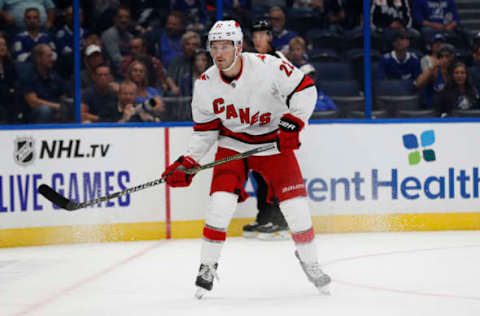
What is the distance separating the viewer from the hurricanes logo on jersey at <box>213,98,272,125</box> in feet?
10.5

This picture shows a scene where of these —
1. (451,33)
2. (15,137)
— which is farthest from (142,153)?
(451,33)

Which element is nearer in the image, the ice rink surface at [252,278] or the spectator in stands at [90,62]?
the ice rink surface at [252,278]

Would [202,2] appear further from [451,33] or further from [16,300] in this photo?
[16,300]

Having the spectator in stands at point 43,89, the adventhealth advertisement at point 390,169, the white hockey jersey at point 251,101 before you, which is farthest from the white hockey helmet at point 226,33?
the spectator in stands at point 43,89

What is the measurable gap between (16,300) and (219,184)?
1005mm

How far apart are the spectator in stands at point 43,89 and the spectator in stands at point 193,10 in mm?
1220

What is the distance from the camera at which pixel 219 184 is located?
3199 millimetres

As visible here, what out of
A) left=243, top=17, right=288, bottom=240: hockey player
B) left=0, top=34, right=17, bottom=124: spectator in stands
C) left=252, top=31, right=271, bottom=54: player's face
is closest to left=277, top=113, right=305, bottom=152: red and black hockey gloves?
left=252, top=31, right=271, bottom=54: player's face

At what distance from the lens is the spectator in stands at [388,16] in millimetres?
6734

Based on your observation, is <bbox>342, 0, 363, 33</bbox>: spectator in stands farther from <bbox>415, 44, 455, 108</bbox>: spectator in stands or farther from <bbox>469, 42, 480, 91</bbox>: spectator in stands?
<bbox>469, 42, 480, 91</bbox>: spectator in stands

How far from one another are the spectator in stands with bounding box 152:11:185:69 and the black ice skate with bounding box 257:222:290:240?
182 cm

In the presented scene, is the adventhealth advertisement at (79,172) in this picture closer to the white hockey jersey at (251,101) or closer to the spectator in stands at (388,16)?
the white hockey jersey at (251,101)

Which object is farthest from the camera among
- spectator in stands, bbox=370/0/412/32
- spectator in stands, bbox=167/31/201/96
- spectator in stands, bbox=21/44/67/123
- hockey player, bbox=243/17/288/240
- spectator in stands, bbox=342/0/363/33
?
spectator in stands, bbox=342/0/363/33

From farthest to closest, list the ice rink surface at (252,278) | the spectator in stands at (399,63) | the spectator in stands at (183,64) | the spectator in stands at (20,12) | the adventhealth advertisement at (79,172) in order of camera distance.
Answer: the spectator in stands at (399,63), the spectator in stands at (20,12), the spectator in stands at (183,64), the adventhealth advertisement at (79,172), the ice rink surface at (252,278)
